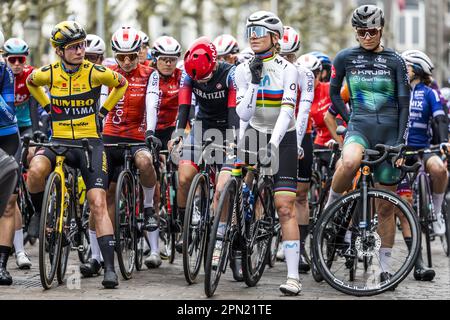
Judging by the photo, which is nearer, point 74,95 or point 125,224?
point 74,95

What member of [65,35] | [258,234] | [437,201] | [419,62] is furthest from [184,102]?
[437,201]

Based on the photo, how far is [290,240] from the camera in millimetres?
9266

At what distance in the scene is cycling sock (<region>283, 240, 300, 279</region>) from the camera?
9.19 m

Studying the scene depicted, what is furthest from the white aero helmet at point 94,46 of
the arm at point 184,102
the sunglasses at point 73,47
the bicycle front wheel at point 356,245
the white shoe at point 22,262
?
the bicycle front wheel at point 356,245

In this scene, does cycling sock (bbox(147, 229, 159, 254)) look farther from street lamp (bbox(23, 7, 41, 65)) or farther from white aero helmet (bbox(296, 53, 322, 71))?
street lamp (bbox(23, 7, 41, 65))

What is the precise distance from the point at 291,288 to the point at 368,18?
8.07ft

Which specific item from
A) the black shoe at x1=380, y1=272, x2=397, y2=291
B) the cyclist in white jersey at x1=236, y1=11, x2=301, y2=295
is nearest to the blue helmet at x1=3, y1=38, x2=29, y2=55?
the cyclist in white jersey at x1=236, y1=11, x2=301, y2=295

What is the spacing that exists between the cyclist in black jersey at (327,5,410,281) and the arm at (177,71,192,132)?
1.60 m

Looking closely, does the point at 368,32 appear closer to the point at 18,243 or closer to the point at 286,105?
the point at 286,105

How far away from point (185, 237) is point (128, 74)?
2342mm

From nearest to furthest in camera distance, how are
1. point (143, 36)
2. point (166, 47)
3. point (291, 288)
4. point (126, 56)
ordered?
point (291, 288)
point (126, 56)
point (143, 36)
point (166, 47)

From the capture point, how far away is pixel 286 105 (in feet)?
30.1

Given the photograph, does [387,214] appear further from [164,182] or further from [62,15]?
[62,15]
